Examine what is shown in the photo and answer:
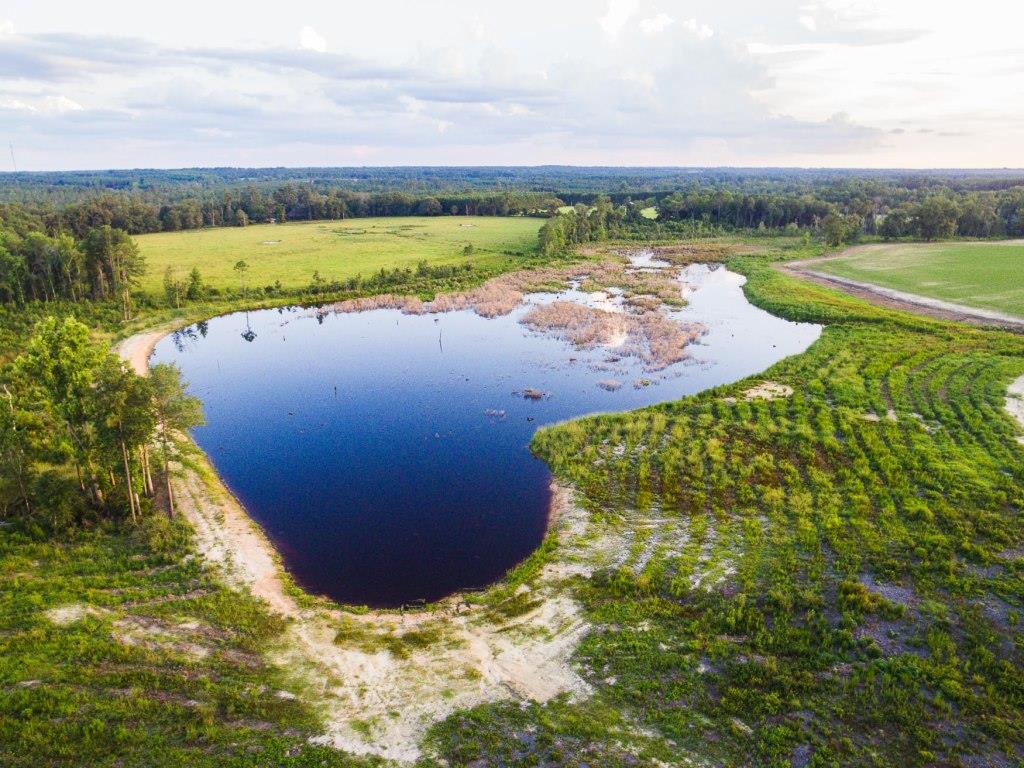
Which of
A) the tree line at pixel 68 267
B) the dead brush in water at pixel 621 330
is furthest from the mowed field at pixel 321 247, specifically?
the dead brush in water at pixel 621 330

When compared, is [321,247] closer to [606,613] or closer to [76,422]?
[76,422]

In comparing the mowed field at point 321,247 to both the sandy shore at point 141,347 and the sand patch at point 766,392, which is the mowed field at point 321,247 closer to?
the sandy shore at point 141,347

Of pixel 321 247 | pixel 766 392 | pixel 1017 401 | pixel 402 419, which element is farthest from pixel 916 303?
pixel 321 247

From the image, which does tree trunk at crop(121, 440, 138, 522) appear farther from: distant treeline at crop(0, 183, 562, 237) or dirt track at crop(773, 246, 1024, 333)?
distant treeline at crop(0, 183, 562, 237)

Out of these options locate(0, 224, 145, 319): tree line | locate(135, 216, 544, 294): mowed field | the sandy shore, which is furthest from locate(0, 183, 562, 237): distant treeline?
the sandy shore

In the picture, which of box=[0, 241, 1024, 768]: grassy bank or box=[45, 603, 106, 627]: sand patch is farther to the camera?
box=[45, 603, 106, 627]: sand patch

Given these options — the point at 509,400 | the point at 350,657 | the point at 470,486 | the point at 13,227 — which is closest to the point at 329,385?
the point at 509,400
